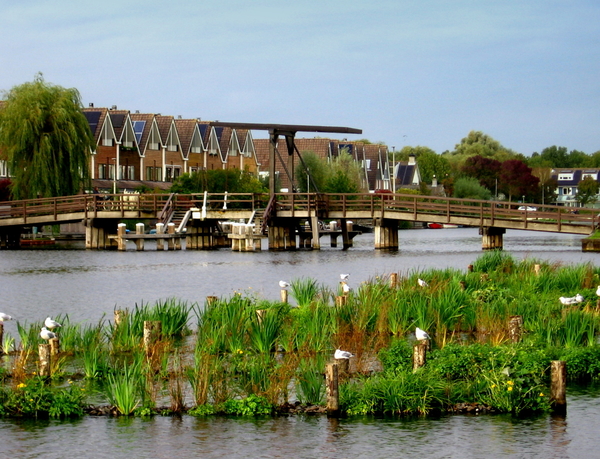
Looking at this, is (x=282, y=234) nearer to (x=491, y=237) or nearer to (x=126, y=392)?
(x=491, y=237)

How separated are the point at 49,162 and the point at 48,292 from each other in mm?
32722

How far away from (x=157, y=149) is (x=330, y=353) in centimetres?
8232

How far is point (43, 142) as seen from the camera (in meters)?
66.6

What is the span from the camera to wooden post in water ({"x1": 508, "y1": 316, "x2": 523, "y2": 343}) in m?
19.7

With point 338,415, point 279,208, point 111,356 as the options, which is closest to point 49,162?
point 279,208

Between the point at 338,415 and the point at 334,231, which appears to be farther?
the point at 334,231

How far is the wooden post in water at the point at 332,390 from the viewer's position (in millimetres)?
15758

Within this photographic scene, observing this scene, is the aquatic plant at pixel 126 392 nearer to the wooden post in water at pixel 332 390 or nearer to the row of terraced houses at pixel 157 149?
the wooden post in water at pixel 332 390

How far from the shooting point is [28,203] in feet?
218

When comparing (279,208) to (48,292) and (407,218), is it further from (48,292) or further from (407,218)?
(48,292)

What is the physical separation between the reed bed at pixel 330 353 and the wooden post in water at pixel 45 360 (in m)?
0.26

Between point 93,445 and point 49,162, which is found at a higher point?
point 49,162

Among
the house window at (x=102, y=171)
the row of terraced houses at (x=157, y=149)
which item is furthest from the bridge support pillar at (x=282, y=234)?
the house window at (x=102, y=171)

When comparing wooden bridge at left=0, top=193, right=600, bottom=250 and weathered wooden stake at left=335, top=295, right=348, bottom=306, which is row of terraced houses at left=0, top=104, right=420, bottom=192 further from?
weathered wooden stake at left=335, top=295, right=348, bottom=306
